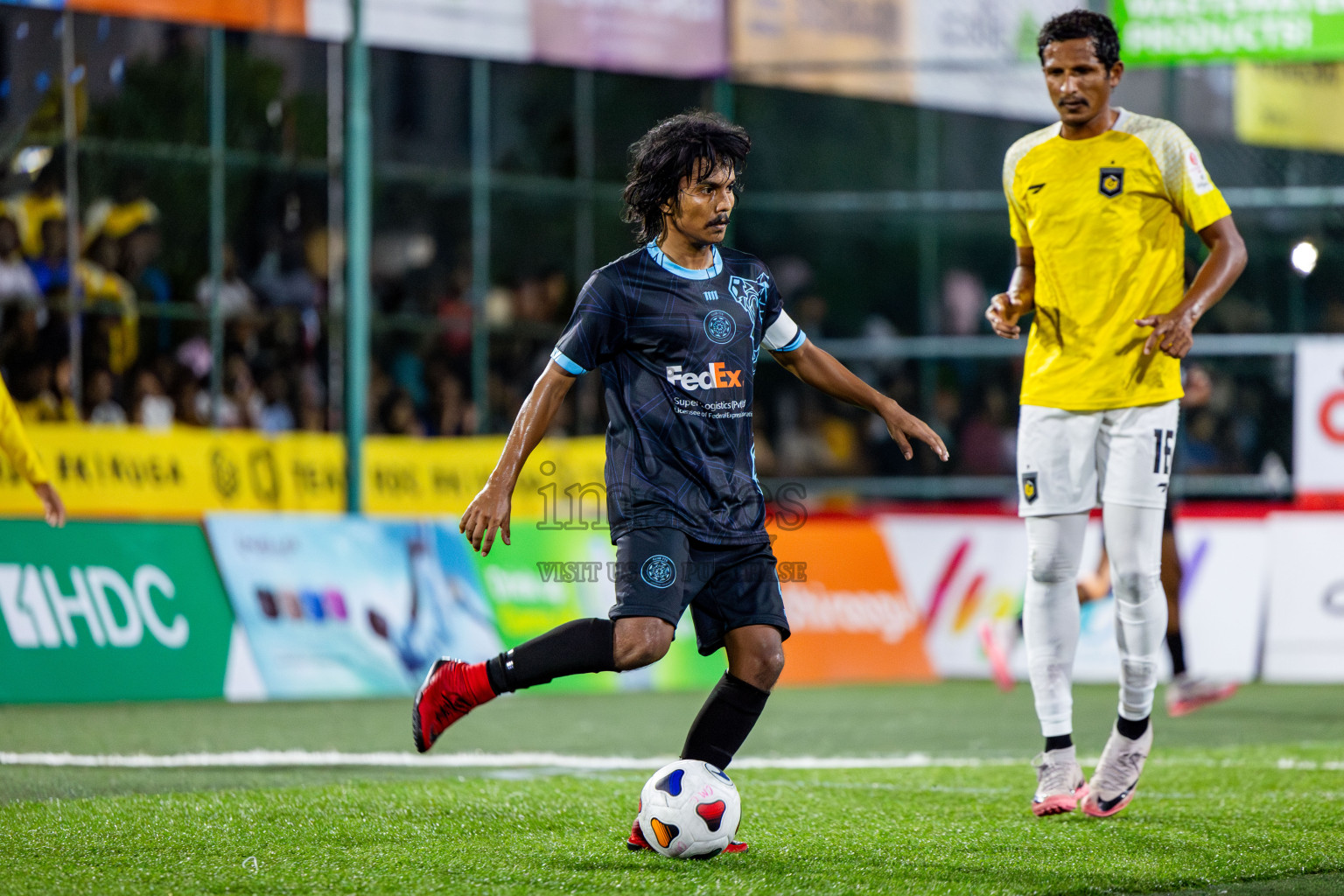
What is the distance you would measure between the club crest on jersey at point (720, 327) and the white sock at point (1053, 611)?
144 centimetres

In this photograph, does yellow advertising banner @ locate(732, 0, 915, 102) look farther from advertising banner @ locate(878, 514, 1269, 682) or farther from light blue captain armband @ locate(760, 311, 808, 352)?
light blue captain armband @ locate(760, 311, 808, 352)

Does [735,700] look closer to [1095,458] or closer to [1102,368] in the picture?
[1095,458]

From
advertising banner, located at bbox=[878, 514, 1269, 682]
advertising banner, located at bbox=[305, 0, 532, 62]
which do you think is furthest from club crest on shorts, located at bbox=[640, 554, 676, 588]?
advertising banner, located at bbox=[305, 0, 532, 62]

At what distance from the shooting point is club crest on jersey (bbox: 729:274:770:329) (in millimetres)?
5195

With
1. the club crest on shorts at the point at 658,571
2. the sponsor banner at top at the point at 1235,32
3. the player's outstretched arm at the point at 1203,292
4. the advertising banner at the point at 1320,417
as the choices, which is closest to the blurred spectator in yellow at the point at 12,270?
the advertising banner at the point at 1320,417

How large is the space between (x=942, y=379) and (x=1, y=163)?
361 inches

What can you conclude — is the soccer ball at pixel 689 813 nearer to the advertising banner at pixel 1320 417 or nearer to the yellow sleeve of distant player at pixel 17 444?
the yellow sleeve of distant player at pixel 17 444

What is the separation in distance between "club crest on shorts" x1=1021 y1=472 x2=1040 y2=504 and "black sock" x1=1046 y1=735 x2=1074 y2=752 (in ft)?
2.51

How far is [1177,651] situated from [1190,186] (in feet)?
15.4

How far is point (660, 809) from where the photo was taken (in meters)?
4.92

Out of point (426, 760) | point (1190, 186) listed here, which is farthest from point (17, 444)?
point (1190, 186)

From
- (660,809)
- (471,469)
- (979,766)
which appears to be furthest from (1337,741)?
(471,469)

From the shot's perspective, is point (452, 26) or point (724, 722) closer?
point (724, 722)

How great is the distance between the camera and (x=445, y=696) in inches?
199
